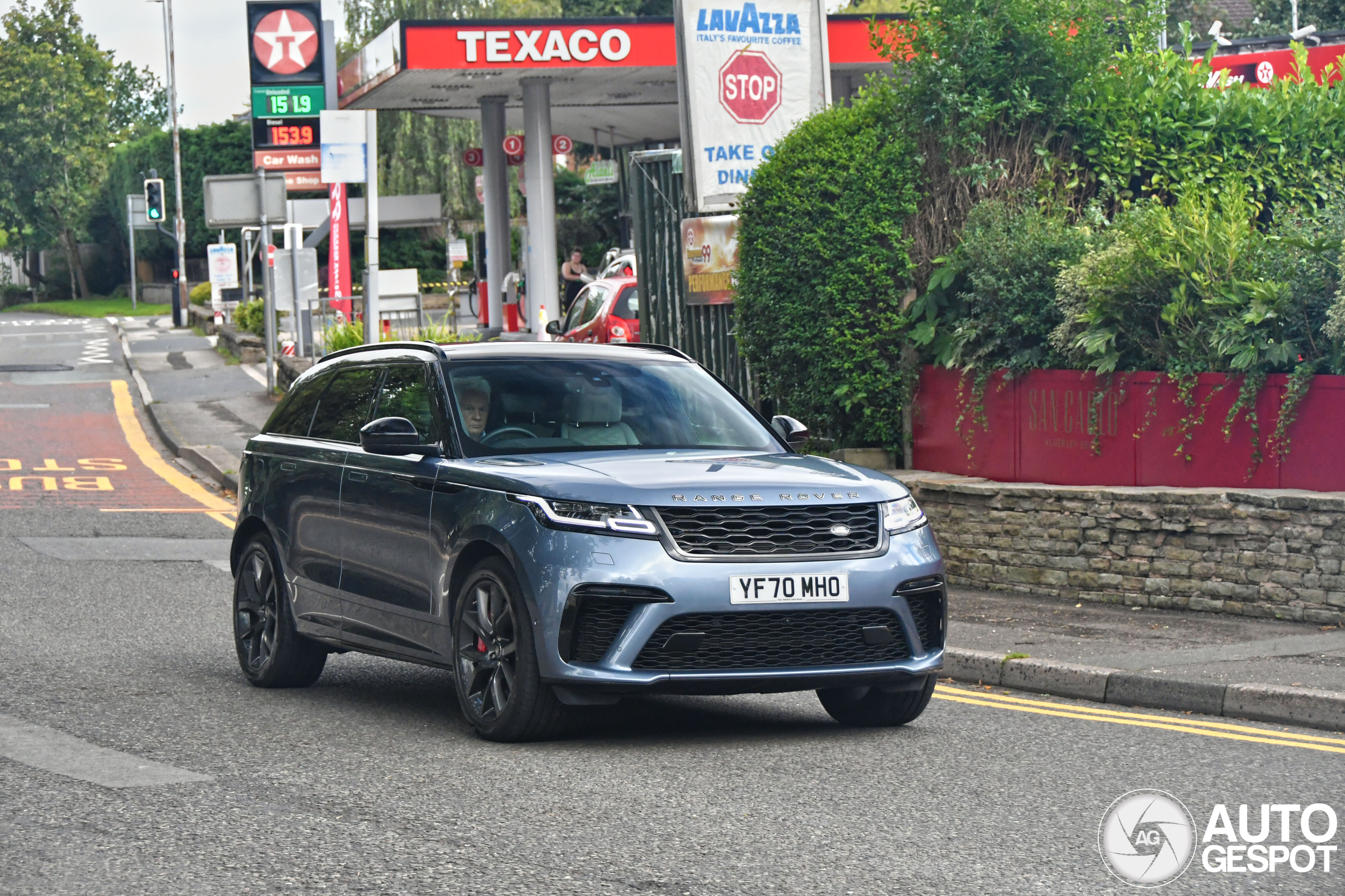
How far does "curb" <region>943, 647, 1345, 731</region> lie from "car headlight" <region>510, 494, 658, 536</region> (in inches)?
106

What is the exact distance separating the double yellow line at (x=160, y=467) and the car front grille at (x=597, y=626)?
10.9 m

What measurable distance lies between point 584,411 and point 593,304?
49.8 feet

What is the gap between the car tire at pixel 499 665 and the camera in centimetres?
702

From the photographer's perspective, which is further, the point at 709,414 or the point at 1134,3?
the point at 1134,3

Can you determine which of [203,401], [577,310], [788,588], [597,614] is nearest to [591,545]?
[597,614]

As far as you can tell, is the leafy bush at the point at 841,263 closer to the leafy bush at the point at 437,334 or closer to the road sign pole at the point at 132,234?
the leafy bush at the point at 437,334

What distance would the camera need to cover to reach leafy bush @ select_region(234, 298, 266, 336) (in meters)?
40.2

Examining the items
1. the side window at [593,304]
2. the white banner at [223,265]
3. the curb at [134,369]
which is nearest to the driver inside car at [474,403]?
the side window at [593,304]

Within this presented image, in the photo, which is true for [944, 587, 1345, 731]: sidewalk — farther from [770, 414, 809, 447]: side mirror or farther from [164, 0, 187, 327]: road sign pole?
[164, 0, 187, 327]: road sign pole

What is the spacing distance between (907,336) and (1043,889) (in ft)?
28.3

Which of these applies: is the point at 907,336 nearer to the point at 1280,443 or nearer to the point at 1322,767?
the point at 1280,443

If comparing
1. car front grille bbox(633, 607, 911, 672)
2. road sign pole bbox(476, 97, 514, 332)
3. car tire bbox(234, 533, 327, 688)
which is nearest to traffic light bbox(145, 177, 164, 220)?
road sign pole bbox(476, 97, 514, 332)

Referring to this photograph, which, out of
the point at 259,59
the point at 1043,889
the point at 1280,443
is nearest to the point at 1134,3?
the point at 1280,443

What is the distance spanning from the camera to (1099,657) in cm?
939
